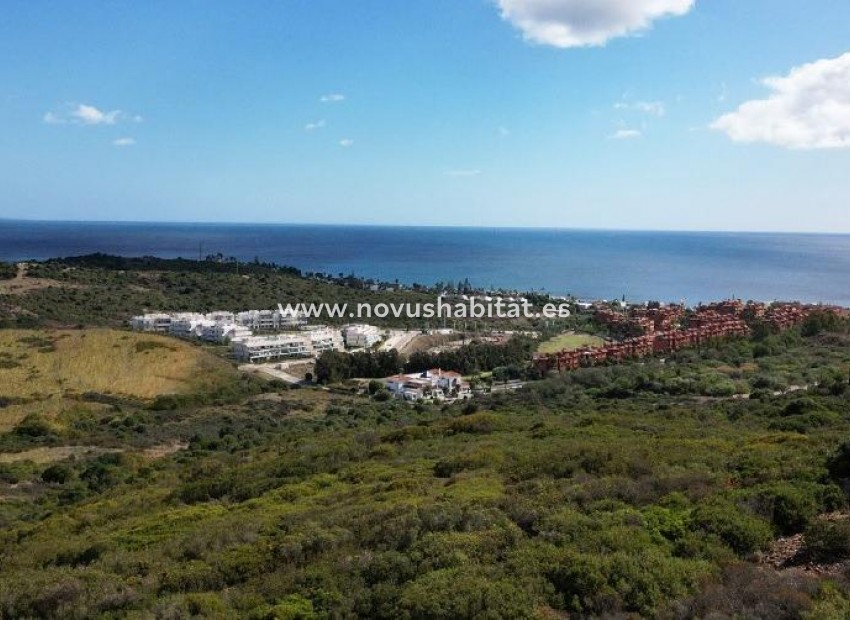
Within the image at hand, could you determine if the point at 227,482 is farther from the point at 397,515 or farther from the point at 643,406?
the point at 643,406

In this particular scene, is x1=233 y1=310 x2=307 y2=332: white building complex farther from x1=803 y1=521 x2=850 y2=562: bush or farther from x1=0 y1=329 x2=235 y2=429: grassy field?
x1=803 y1=521 x2=850 y2=562: bush

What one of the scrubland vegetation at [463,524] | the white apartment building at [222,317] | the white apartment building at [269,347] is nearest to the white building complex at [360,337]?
the white apartment building at [269,347]

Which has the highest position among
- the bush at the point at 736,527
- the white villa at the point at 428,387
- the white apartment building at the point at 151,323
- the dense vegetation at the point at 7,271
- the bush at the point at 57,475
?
the dense vegetation at the point at 7,271

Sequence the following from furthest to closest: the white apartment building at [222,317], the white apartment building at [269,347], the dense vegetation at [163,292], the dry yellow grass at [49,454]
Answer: the white apartment building at [222,317] → the dense vegetation at [163,292] → the white apartment building at [269,347] → the dry yellow grass at [49,454]

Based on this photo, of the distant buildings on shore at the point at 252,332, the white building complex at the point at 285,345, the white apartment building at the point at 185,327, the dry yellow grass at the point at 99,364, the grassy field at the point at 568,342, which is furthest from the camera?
the grassy field at the point at 568,342

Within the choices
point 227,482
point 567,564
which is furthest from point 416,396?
point 567,564

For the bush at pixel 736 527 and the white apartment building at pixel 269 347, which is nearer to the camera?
the bush at pixel 736 527

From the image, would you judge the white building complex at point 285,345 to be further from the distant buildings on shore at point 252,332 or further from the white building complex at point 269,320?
the white building complex at point 269,320

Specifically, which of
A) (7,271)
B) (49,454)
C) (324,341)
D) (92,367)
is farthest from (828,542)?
(7,271)
